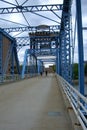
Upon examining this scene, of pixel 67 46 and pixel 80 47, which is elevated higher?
pixel 67 46

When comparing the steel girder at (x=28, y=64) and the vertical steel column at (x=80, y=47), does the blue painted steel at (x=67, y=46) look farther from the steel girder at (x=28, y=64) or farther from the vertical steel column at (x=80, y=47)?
the steel girder at (x=28, y=64)

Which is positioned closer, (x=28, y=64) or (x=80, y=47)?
(x=80, y=47)

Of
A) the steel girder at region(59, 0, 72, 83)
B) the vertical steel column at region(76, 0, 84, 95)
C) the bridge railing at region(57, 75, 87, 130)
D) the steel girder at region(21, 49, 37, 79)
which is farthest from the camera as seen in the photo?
the steel girder at region(21, 49, 37, 79)

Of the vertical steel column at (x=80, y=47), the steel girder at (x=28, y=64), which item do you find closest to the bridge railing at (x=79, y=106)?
the vertical steel column at (x=80, y=47)

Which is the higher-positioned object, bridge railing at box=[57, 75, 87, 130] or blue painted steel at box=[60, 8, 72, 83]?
blue painted steel at box=[60, 8, 72, 83]

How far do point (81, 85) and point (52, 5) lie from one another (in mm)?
16232

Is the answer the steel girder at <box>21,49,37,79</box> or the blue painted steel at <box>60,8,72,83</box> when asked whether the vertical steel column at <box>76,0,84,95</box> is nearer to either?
the blue painted steel at <box>60,8,72,83</box>

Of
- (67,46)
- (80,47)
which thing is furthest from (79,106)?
(67,46)

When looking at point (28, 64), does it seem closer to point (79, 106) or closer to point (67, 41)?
point (67, 41)

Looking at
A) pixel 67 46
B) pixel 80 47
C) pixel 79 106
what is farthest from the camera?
pixel 67 46

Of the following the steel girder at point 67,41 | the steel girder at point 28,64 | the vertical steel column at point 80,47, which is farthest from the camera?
the steel girder at point 28,64

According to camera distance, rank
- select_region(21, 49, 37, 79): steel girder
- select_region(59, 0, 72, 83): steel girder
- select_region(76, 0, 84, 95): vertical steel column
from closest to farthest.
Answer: select_region(76, 0, 84, 95): vertical steel column → select_region(59, 0, 72, 83): steel girder → select_region(21, 49, 37, 79): steel girder

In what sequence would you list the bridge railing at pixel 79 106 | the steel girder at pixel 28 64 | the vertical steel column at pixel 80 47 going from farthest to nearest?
the steel girder at pixel 28 64
the vertical steel column at pixel 80 47
the bridge railing at pixel 79 106

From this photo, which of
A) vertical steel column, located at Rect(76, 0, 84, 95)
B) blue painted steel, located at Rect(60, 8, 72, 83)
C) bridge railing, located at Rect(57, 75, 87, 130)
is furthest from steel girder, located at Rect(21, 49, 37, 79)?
bridge railing, located at Rect(57, 75, 87, 130)
